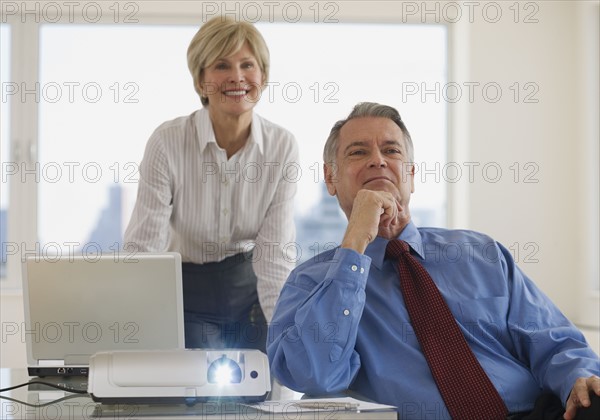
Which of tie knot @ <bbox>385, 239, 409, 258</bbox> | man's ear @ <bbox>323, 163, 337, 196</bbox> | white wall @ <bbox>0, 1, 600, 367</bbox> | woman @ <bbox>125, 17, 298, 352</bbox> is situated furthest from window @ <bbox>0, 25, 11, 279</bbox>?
tie knot @ <bbox>385, 239, 409, 258</bbox>

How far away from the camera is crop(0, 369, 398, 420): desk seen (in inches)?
55.1

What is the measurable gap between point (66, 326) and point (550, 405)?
1.11 metres

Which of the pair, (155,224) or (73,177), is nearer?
(155,224)

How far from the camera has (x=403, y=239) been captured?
203cm

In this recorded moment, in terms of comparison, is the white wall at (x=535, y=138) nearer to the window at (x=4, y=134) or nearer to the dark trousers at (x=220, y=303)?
the dark trousers at (x=220, y=303)

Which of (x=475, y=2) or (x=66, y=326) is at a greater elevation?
(x=475, y=2)

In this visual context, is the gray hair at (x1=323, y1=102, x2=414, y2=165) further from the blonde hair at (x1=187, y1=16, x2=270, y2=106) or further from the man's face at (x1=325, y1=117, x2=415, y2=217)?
the blonde hair at (x1=187, y1=16, x2=270, y2=106)

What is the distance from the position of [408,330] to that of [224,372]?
537 millimetres

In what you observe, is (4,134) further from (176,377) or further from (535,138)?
(176,377)

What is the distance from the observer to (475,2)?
4152 mm

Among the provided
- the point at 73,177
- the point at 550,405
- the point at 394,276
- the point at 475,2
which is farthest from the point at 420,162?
the point at 550,405

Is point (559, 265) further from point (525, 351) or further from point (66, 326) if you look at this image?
point (66, 326)

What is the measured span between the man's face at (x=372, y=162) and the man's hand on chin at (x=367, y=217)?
7 centimetres

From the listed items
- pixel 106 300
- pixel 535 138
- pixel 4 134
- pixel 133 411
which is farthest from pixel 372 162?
pixel 4 134
